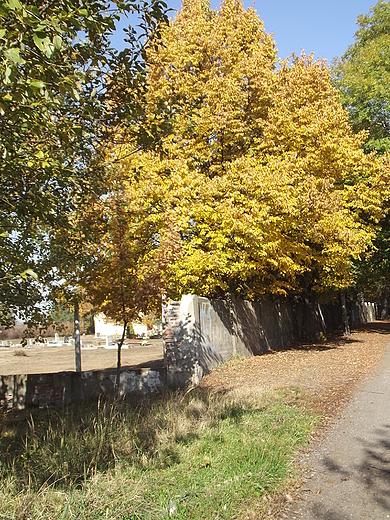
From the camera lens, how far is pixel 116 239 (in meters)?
8.35

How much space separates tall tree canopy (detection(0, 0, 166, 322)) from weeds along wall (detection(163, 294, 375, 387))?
13.4 ft

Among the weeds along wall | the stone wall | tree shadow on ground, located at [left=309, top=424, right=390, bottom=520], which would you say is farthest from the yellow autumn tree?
tree shadow on ground, located at [left=309, top=424, right=390, bottom=520]

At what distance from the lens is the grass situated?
3863mm

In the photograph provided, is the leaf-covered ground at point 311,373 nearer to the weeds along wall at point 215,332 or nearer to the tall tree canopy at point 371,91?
the weeds along wall at point 215,332

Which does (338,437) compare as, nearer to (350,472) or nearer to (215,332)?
(350,472)

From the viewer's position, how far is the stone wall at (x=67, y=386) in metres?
9.88

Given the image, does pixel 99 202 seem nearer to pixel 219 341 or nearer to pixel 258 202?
pixel 258 202

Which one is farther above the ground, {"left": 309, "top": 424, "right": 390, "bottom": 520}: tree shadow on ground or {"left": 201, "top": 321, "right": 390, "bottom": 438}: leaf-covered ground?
{"left": 201, "top": 321, "right": 390, "bottom": 438}: leaf-covered ground

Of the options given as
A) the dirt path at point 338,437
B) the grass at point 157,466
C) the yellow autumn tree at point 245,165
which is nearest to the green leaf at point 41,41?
the grass at point 157,466

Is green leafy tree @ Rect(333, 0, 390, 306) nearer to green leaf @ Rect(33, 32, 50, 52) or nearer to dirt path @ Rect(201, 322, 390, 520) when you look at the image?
dirt path @ Rect(201, 322, 390, 520)

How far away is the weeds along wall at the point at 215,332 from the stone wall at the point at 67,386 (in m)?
0.64

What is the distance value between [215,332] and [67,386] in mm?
4758

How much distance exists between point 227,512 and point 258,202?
965cm

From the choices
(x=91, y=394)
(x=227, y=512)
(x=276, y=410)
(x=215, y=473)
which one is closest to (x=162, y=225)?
(x=91, y=394)
